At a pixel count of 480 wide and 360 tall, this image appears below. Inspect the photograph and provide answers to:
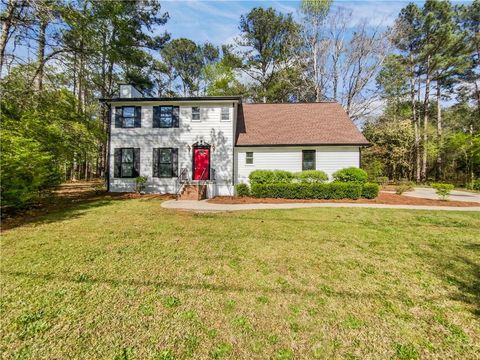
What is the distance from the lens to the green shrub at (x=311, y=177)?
13.1m

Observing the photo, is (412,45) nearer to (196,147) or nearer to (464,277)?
(196,147)

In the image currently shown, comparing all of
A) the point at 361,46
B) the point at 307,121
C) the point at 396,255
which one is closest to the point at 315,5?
the point at 361,46

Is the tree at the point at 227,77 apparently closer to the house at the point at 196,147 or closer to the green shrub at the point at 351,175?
the house at the point at 196,147

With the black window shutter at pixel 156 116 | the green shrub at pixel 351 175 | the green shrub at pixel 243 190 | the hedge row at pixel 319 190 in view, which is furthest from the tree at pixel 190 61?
the green shrub at pixel 351 175

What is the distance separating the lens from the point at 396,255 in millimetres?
4754

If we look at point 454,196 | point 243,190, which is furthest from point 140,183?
point 454,196

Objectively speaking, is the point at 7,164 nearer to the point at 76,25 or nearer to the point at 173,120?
the point at 76,25

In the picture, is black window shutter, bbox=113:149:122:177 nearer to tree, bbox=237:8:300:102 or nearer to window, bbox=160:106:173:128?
window, bbox=160:106:173:128

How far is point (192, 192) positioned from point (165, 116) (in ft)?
17.8

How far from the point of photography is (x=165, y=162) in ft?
47.2

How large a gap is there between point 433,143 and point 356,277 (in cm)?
2772

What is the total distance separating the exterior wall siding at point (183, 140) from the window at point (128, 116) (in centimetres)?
27

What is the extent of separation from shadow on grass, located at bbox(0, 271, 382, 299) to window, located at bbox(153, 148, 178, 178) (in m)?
10.7

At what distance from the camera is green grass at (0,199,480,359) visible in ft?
8.07
